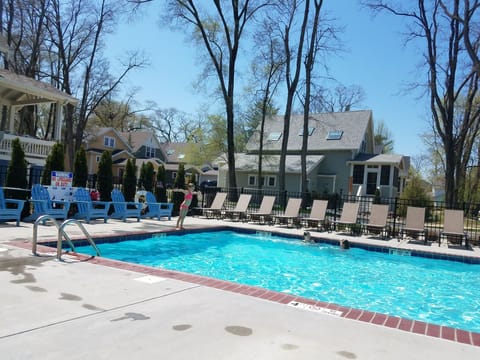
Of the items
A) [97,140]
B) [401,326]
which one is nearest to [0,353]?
[401,326]

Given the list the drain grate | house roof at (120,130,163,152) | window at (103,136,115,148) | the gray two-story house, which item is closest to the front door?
the gray two-story house

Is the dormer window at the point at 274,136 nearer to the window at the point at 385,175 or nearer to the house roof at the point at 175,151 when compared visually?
the window at the point at 385,175

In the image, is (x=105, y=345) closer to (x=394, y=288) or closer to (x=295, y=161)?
(x=394, y=288)

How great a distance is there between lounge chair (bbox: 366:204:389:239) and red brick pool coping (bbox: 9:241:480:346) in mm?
9156

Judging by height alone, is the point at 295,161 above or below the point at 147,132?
below

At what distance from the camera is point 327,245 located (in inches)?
454

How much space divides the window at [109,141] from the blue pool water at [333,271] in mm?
32734

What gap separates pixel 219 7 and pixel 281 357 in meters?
25.4

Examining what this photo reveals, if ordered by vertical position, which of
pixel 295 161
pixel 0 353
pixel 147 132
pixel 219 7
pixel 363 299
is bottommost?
pixel 363 299

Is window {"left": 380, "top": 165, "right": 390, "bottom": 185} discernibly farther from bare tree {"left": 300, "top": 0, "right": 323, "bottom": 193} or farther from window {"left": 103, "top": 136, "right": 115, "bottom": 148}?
window {"left": 103, "top": 136, "right": 115, "bottom": 148}

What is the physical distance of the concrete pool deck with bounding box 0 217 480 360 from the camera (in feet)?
9.64

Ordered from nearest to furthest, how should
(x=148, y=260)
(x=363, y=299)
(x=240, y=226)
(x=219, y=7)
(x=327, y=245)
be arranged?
(x=363, y=299), (x=148, y=260), (x=327, y=245), (x=240, y=226), (x=219, y=7)

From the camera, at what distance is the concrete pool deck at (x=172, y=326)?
9.64 feet

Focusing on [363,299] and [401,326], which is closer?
[401,326]
